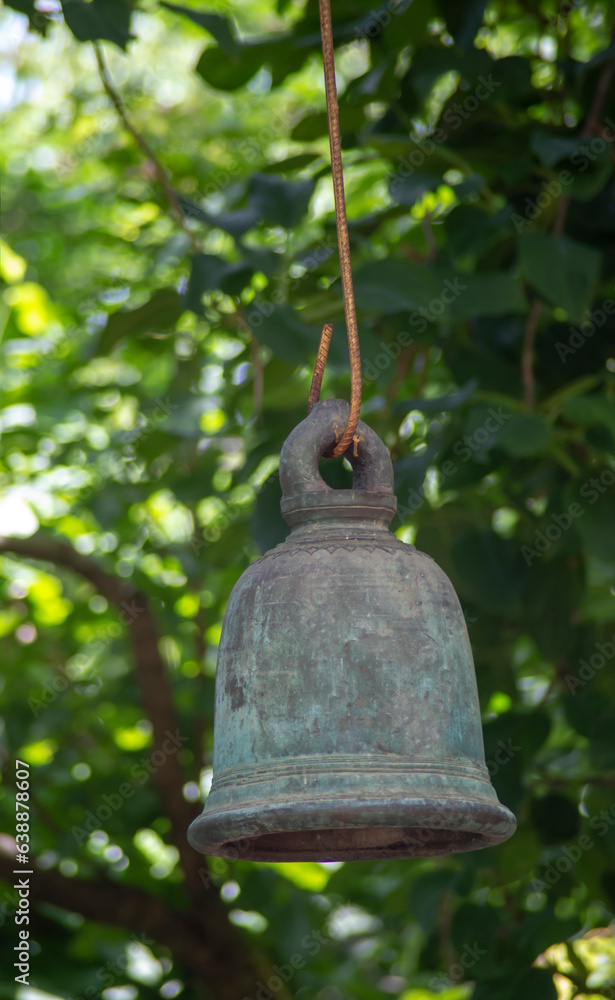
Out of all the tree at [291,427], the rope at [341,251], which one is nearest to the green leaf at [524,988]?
the tree at [291,427]

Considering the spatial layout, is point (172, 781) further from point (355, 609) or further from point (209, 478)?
point (355, 609)

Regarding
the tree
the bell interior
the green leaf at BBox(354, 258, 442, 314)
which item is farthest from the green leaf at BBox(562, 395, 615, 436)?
the bell interior

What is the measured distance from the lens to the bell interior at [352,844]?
1497 millimetres

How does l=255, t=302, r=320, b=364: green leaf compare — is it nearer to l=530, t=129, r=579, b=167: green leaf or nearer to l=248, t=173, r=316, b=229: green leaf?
l=248, t=173, r=316, b=229: green leaf

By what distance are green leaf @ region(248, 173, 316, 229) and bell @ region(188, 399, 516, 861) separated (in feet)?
2.75

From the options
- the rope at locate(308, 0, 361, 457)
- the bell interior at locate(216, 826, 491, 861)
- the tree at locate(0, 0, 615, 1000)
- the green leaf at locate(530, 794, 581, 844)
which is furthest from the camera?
the green leaf at locate(530, 794, 581, 844)

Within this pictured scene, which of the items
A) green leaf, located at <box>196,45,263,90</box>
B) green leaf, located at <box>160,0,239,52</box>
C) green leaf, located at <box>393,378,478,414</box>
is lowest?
green leaf, located at <box>393,378,478,414</box>

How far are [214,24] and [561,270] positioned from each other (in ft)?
2.46

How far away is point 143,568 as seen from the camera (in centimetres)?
398

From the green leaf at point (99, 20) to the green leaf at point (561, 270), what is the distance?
0.80m

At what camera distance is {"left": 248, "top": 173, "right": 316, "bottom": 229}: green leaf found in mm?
2162

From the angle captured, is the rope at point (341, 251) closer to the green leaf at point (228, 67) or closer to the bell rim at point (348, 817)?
the bell rim at point (348, 817)

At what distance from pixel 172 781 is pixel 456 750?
2482mm

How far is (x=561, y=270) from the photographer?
2062mm
